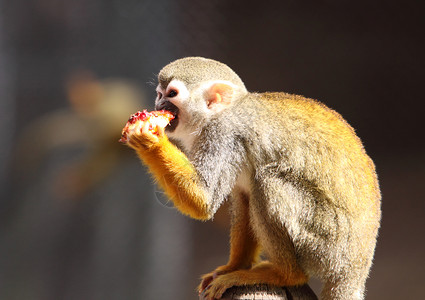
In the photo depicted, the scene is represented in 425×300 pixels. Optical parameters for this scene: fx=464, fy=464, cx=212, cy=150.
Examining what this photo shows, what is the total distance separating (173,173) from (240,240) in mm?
412

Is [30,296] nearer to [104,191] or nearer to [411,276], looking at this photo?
[104,191]

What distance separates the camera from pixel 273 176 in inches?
57.4

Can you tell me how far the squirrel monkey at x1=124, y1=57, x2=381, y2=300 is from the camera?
144 centimetres

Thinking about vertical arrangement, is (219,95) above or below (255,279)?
above

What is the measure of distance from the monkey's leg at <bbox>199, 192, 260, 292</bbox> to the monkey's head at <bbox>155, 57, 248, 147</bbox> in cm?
33

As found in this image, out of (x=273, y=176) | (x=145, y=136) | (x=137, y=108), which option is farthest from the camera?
(x=137, y=108)

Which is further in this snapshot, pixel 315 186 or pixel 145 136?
pixel 315 186

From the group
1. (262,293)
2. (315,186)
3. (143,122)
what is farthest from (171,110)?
(262,293)

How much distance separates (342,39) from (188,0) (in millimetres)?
850

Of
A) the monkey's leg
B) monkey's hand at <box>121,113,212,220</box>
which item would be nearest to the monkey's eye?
monkey's hand at <box>121,113,212,220</box>

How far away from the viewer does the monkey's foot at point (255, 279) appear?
1466mm

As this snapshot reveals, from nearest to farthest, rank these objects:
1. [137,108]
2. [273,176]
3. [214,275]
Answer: [273,176]
[214,275]
[137,108]

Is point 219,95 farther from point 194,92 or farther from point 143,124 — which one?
point 143,124

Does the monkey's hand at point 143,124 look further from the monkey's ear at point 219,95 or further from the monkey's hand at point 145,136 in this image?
the monkey's ear at point 219,95
